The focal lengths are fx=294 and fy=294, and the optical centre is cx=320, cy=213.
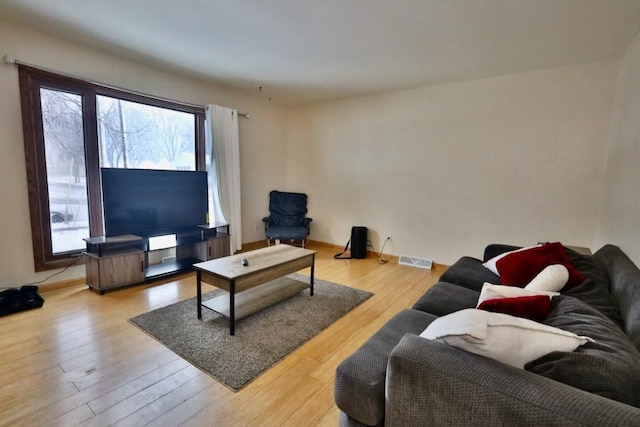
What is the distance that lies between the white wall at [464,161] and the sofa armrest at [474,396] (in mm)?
3276

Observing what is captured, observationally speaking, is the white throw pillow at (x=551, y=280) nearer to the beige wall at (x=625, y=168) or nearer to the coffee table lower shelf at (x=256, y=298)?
the beige wall at (x=625, y=168)

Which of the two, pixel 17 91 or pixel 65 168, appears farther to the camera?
pixel 65 168

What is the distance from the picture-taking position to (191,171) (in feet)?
12.8

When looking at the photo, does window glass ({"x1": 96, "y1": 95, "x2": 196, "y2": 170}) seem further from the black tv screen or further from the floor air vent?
the floor air vent

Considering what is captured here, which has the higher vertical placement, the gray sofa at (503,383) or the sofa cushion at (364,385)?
the gray sofa at (503,383)

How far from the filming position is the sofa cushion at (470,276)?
93.0 inches

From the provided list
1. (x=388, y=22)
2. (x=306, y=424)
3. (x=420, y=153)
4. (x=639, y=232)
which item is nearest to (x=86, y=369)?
(x=306, y=424)

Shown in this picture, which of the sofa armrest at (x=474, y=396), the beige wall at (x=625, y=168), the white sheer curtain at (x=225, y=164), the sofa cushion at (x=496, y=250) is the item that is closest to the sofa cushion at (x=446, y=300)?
the sofa cushion at (x=496, y=250)

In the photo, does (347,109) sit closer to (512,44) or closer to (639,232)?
(512,44)

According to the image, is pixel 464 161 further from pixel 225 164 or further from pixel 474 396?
pixel 474 396

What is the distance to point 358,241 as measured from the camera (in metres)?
4.61

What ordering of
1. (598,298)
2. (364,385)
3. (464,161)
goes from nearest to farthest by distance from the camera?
(364,385) < (598,298) < (464,161)

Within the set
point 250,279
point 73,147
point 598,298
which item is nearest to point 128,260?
point 73,147

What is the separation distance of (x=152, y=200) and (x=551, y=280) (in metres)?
3.82
